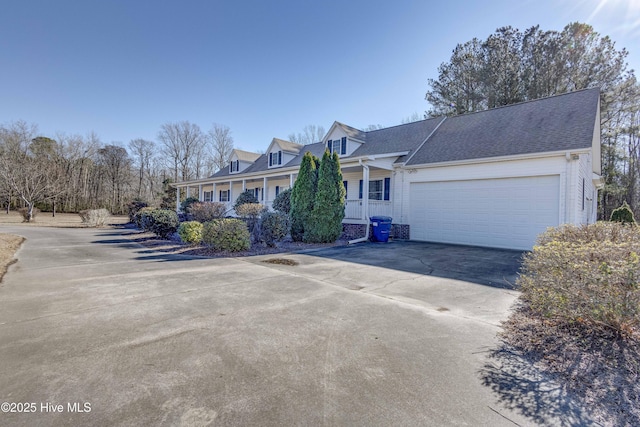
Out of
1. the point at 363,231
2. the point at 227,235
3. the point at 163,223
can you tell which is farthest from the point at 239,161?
the point at 227,235

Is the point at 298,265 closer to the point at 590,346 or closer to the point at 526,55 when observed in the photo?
the point at 590,346

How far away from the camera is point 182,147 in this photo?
3969 centimetres

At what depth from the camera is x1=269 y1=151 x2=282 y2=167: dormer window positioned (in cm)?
2144

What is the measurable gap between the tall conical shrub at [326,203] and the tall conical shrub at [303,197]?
283 mm

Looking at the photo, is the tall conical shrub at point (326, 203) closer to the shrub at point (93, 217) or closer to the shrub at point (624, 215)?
the shrub at point (624, 215)

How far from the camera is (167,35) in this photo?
494 inches

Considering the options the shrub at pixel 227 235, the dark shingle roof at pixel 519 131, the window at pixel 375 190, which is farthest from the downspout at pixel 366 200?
the shrub at pixel 227 235

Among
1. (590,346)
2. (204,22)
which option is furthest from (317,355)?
(204,22)

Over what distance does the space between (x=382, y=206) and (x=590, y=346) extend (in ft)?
36.8

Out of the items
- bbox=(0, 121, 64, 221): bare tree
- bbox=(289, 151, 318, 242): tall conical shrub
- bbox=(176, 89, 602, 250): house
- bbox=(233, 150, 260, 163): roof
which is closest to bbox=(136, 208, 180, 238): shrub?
bbox=(289, 151, 318, 242): tall conical shrub

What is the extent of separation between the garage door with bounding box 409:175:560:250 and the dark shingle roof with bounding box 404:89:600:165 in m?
1.20

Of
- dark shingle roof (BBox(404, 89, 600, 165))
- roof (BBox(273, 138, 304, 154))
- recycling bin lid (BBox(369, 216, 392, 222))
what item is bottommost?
recycling bin lid (BBox(369, 216, 392, 222))

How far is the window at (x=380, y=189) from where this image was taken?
14906mm

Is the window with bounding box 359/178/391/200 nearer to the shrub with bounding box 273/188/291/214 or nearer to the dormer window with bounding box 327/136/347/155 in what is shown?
the dormer window with bounding box 327/136/347/155
